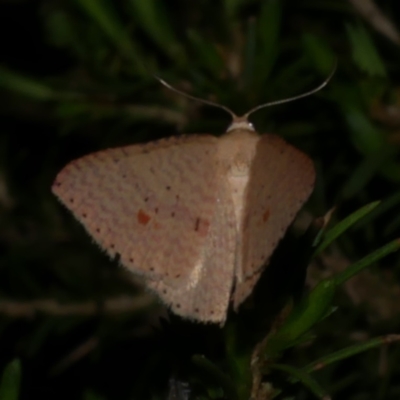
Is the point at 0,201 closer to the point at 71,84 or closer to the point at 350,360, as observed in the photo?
the point at 71,84

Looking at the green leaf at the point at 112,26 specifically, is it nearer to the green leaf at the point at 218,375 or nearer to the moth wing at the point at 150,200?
the moth wing at the point at 150,200

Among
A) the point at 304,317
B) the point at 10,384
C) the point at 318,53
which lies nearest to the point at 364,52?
the point at 318,53

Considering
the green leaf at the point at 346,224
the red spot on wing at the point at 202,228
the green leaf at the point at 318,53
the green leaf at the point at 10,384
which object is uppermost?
the green leaf at the point at 346,224

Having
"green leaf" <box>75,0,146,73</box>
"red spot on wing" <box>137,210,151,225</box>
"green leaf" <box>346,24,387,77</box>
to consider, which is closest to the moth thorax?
"red spot on wing" <box>137,210,151,225</box>

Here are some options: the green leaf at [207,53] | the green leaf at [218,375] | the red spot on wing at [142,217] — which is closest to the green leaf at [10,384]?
the green leaf at [218,375]

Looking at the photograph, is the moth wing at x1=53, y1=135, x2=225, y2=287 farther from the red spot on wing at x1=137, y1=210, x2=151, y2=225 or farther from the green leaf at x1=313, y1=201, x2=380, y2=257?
the green leaf at x1=313, y1=201, x2=380, y2=257

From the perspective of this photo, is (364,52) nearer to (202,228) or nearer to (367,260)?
(202,228)

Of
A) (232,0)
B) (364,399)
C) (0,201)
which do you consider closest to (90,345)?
(0,201)

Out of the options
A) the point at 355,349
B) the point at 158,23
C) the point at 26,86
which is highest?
the point at 355,349
